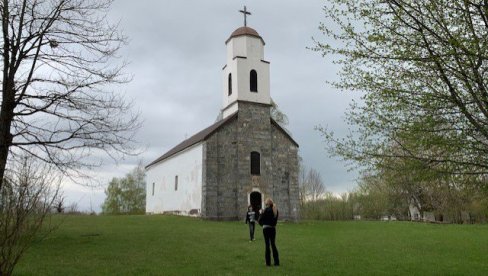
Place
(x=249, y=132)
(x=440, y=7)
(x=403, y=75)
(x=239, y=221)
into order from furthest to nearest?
1. (x=249, y=132)
2. (x=239, y=221)
3. (x=403, y=75)
4. (x=440, y=7)

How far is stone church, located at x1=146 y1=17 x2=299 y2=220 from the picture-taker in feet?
99.9

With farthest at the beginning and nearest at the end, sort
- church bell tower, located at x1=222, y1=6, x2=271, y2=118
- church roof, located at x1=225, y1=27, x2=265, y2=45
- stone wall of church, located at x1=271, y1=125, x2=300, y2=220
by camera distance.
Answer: church roof, located at x1=225, y1=27, x2=265, y2=45 → church bell tower, located at x1=222, y1=6, x2=271, y2=118 → stone wall of church, located at x1=271, y1=125, x2=300, y2=220

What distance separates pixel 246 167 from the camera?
31266mm

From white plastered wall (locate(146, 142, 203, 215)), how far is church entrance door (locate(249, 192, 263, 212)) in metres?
3.74

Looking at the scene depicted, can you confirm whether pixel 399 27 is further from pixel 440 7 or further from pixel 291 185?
Answer: pixel 291 185

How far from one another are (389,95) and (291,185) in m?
23.8

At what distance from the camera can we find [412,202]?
42.3 m

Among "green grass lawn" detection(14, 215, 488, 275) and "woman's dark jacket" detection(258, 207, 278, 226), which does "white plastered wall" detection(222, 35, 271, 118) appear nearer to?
"green grass lawn" detection(14, 215, 488, 275)

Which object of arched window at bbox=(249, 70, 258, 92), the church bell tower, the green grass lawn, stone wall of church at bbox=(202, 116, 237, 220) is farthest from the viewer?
arched window at bbox=(249, 70, 258, 92)

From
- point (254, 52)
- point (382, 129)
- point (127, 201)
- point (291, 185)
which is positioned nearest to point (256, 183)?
point (291, 185)

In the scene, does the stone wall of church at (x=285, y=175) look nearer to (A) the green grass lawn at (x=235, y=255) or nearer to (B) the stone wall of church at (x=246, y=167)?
(B) the stone wall of church at (x=246, y=167)

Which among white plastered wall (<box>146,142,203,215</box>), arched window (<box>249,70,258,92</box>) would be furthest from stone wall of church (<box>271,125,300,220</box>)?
white plastered wall (<box>146,142,203,215</box>)

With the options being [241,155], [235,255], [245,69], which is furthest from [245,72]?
[235,255]

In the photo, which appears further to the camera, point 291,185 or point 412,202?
point 412,202
